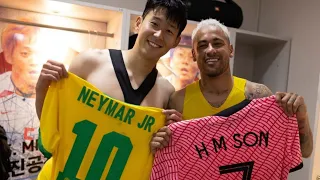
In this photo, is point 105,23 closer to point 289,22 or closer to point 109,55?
point 109,55

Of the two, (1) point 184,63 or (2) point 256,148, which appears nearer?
(2) point 256,148

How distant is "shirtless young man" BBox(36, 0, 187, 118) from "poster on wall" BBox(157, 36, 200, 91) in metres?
0.85

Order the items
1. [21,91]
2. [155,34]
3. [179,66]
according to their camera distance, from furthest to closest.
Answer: [179,66]
[21,91]
[155,34]

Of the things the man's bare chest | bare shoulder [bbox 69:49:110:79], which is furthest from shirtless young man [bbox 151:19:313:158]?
bare shoulder [bbox 69:49:110:79]

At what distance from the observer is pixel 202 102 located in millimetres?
1392

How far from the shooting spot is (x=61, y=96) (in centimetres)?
114

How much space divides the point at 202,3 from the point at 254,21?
0.84 metres

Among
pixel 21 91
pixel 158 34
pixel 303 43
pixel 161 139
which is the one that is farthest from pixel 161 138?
pixel 303 43

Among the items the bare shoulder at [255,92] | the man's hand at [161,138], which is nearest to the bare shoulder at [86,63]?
the man's hand at [161,138]

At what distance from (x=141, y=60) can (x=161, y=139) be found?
0.31 m

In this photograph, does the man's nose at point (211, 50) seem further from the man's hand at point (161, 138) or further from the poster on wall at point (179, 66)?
the poster on wall at point (179, 66)

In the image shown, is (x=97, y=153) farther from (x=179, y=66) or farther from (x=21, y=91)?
(x=179, y=66)

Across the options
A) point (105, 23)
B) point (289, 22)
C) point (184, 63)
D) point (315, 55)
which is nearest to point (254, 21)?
point (289, 22)

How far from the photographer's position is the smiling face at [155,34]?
1214 mm
